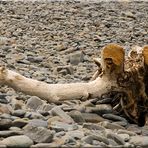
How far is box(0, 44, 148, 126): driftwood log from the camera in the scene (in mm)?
4617

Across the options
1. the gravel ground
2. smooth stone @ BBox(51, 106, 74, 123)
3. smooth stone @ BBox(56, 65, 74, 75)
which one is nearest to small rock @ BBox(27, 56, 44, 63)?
the gravel ground

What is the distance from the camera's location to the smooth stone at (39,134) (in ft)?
10.8

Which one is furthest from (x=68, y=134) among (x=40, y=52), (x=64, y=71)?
(x=40, y=52)

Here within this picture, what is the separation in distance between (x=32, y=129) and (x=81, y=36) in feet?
23.4

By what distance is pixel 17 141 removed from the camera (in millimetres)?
3160

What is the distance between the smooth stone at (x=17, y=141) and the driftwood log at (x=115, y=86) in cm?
157

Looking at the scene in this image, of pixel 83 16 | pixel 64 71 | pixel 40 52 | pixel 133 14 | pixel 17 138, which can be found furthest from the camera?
pixel 133 14

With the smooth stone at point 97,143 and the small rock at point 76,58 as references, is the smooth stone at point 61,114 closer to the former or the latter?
the smooth stone at point 97,143

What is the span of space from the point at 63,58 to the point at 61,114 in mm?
4203

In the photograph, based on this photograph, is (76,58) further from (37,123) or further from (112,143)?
(112,143)

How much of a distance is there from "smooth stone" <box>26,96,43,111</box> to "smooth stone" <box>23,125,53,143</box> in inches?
39.6

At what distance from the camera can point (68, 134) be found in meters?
3.52

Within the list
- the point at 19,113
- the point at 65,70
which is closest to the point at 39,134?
the point at 19,113

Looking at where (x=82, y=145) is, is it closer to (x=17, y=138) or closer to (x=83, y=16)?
(x=17, y=138)
